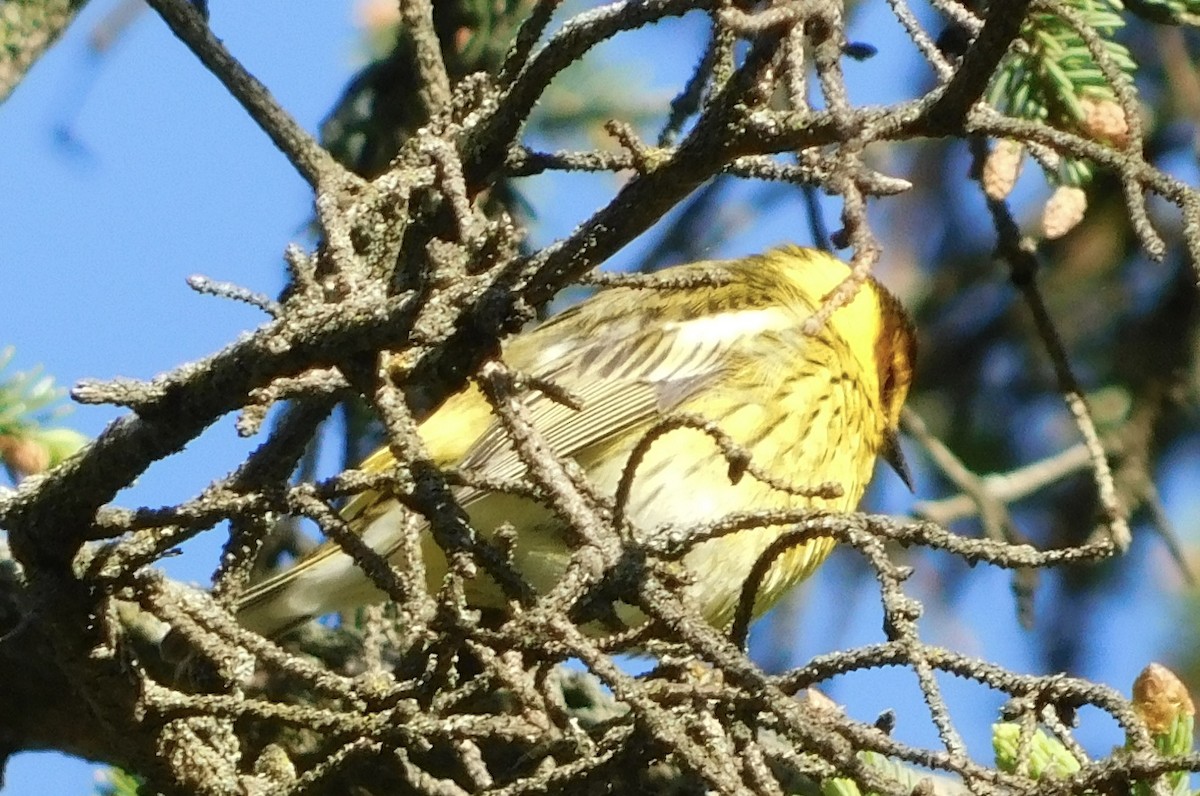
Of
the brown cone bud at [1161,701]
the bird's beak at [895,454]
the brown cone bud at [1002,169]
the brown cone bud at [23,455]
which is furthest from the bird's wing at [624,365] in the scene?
the brown cone bud at [1161,701]

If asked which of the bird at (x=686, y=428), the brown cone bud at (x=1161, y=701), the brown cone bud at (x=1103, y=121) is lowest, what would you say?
the brown cone bud at (x=1161, y=701)

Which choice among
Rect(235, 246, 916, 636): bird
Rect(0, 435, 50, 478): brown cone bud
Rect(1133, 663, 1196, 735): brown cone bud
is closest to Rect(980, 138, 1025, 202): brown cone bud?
Rect(235, 246, 916, 636): bird

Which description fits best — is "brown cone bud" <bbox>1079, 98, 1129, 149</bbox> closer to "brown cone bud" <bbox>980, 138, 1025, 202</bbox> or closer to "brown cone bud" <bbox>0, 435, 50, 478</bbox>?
"brown cone bud" <bbox>980, 138, 1025, 202</bbox>

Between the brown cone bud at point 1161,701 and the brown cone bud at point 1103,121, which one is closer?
the brown cone bud at point 1161,701

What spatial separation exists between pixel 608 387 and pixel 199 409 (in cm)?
235

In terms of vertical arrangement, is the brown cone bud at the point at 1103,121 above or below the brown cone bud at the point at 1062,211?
above

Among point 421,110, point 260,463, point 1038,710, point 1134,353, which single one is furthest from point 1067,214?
point 1134,353

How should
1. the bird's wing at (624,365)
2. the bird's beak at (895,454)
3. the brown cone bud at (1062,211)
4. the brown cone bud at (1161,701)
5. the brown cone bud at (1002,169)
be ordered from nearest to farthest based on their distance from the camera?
the brown cone bud at (1161,701), the brown cone bud at (1062,211), the brown cone bud at (1002,169), the bird's wing at (624,365), the bird's beak at (895,454)

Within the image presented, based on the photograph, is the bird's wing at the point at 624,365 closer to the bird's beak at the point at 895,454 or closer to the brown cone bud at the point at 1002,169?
the bird's beak at the point at 895,454

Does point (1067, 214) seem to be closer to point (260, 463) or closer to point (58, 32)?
point (260, 463)

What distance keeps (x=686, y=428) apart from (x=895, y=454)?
1406 mm

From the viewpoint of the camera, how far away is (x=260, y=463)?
8.14 ft

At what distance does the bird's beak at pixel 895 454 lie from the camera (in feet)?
15.2

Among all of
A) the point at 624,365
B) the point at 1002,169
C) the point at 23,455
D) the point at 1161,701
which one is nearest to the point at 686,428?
the point at 1002,169
